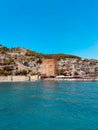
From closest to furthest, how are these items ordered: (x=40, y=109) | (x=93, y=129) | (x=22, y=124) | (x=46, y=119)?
1. (x=93, y=129)
2. (x=22, y=124)
3. (x=46, y=119)
4. (x=40, y=109)

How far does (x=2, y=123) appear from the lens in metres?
35.8

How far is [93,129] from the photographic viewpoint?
108ft

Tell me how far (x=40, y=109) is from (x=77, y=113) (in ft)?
22.7

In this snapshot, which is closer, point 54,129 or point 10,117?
point 54,129

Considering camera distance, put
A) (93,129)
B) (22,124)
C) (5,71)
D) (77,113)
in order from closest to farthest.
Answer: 1. (93,129)
2. (22,124)
3. (77,113)
4. (5,71)

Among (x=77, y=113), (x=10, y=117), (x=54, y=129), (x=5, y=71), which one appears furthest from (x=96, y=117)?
(x=5, y=71)

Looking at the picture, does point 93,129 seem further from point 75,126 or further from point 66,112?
point 66,112

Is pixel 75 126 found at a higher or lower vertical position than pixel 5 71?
lower

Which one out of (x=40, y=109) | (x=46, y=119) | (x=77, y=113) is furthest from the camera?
(x=40, y=109)

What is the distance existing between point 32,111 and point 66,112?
16.5 feet

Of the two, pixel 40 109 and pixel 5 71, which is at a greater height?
pixel 5 71

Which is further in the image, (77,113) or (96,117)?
(77,113)

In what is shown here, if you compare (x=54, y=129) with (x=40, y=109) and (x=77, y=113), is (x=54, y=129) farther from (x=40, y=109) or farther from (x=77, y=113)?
(x=40, y=109)

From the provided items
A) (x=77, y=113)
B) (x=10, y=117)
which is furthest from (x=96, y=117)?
(x=10, y=117)
